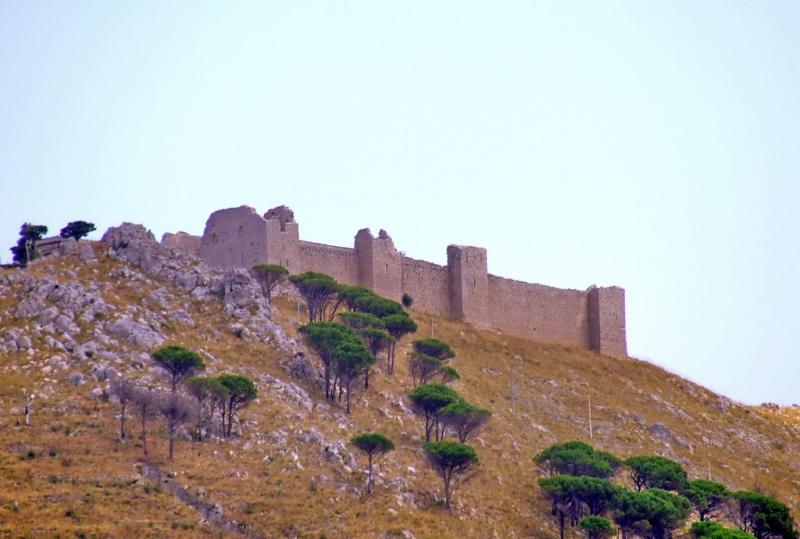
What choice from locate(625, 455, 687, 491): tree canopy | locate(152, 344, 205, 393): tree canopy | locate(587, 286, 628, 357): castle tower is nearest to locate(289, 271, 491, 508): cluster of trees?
locate(152, 344, 205, 393): tree canopy

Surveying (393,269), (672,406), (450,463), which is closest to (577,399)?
(672,406)

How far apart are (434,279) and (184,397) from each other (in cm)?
2512

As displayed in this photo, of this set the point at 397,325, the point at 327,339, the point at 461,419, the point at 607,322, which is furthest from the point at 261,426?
the point at 607,322

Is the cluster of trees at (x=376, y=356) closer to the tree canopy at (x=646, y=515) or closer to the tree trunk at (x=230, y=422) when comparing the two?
the tree trunk at (x=230, y=422)

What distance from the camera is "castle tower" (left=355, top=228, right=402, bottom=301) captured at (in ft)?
225

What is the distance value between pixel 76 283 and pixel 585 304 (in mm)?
32459

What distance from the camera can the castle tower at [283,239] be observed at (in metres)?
64.2

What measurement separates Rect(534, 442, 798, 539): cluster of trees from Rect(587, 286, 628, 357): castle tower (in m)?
20.5

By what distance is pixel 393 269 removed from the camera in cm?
7006

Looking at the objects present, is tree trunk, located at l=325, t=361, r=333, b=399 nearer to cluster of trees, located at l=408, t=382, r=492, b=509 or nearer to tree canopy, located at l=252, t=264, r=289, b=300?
cluster of trees, located at l=408, t=382, r=492, b=509

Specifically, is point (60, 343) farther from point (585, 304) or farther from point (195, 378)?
point (585, 304)

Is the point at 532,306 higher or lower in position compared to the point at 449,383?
higher

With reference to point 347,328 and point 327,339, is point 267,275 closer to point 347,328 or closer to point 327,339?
point 347,328

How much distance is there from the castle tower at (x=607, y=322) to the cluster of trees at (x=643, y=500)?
20545 millimetres
